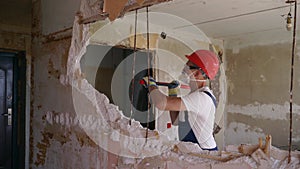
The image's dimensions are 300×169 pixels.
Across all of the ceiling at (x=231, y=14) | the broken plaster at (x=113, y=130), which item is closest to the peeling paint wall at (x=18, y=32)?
the broken plaster at (x=113, y=130)

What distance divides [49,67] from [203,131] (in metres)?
1.74

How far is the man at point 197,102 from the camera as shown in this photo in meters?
2.15

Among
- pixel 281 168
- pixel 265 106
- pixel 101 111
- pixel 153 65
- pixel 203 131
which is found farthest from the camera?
pixel 265 106

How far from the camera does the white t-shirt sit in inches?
84.7

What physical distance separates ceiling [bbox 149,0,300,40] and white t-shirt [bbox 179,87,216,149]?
57.9 inches

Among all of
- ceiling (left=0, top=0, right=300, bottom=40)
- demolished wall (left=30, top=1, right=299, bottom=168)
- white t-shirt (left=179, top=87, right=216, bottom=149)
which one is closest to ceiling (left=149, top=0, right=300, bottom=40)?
ceiling (left=0, top=0, right=300, bottom=40)

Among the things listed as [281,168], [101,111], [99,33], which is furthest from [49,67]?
[281,168]

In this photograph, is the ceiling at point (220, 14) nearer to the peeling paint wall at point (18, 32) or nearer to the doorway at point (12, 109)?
the peeling paint wall at point (18, 32)

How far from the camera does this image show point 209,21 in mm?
4277

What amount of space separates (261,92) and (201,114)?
11.8ft

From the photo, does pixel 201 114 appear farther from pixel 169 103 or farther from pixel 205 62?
pixel 205 62

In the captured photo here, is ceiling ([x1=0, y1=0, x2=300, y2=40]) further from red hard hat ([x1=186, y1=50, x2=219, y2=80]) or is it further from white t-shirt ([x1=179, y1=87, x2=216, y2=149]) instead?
white t-shirt ([x1=179, y1=87, x2=216, y2=149])

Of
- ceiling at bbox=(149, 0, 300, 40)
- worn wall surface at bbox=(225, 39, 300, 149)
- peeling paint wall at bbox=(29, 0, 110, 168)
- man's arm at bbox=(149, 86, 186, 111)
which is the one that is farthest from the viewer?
worn wall surface at bbox=(225, 39, 300, 149)

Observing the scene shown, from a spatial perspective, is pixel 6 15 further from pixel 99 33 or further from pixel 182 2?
pixel 182 2
